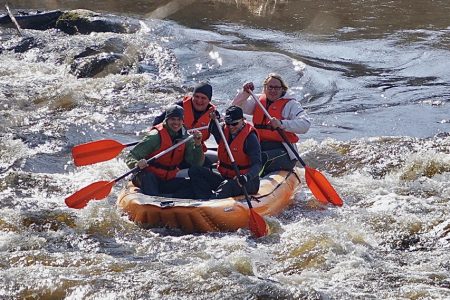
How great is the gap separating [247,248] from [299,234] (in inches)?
24.1

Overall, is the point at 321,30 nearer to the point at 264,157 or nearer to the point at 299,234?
the point at 264,157

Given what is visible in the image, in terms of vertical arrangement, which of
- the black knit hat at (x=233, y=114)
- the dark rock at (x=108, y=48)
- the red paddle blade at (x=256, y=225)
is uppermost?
the black knit hat at (x=233, y=114)

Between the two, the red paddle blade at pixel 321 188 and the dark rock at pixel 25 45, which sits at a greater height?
the red paddle blade at pixel 321 188

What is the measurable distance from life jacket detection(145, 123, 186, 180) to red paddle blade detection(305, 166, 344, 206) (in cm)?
138

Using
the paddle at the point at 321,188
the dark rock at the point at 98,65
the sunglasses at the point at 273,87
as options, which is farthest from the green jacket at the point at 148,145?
the dark rock at the point at 98,65

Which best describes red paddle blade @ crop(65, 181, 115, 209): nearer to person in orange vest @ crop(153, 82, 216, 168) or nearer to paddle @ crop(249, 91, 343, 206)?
person in orange vest @ crop(153, 82, 216, 168)

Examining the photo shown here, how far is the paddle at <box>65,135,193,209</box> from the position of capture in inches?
289

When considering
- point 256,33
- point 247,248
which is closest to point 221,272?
point 247,248

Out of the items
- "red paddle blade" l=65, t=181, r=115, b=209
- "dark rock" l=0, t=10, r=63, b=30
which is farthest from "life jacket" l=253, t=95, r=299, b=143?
"dark rock" l=0, t=10, r=63, b=30

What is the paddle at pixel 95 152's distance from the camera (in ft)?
26.0

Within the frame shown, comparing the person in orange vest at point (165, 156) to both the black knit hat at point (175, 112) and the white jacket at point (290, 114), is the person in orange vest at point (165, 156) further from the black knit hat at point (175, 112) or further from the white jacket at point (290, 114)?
the white jacket at point (290, 114)

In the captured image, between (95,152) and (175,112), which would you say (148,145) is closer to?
(175,112)

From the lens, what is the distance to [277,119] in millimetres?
8367

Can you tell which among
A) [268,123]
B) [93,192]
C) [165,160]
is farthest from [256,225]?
[268,123]
